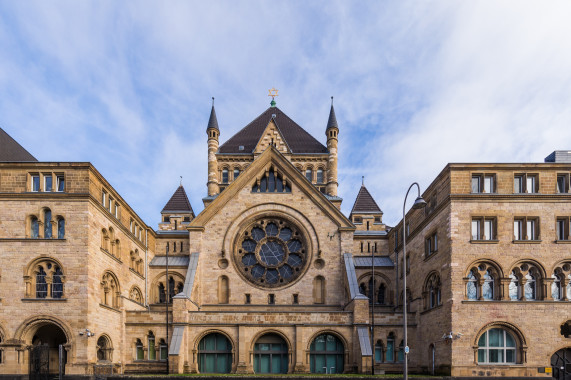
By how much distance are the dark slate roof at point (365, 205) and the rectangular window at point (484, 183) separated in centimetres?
3017

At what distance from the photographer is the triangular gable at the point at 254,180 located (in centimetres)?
4034

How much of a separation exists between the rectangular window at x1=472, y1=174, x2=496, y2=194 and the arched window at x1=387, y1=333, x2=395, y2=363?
12468mm

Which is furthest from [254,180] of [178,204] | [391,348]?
[178,204]

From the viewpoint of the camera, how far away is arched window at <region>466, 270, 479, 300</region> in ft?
95.5

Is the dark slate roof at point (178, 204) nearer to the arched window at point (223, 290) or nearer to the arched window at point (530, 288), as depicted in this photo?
the arched window at point (223, 290)

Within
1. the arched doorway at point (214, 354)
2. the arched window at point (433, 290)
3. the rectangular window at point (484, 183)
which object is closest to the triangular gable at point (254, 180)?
the arched window at point (433, 290)

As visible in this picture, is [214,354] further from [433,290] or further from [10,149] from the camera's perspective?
[10,149]

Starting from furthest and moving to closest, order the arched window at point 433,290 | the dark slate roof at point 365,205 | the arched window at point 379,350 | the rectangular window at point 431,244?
the dark slate roof at point 365,205 < the arched window at point 379,350 < the rectangular window at point 431,244 < the arched window at point 433,290

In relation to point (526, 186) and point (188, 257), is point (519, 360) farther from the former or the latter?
point (188, 257)

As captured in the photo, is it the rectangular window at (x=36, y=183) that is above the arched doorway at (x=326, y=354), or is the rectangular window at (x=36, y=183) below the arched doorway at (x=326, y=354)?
above

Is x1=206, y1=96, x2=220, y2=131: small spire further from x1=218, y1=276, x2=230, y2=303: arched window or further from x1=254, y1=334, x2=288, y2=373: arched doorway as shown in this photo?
x1=254, y1=334, x2=288, y2=373: arched doorway

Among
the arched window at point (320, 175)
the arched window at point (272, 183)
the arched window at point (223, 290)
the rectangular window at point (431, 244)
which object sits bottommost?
the arched window at point (223, 290)

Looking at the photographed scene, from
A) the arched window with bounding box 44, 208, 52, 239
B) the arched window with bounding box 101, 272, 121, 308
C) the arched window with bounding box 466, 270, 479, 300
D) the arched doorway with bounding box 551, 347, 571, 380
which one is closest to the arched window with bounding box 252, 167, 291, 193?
the arched window with bounding box 101, 272, 121, 308

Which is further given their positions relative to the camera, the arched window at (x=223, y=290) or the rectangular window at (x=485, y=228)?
the arched window at (x=223, y=290)
